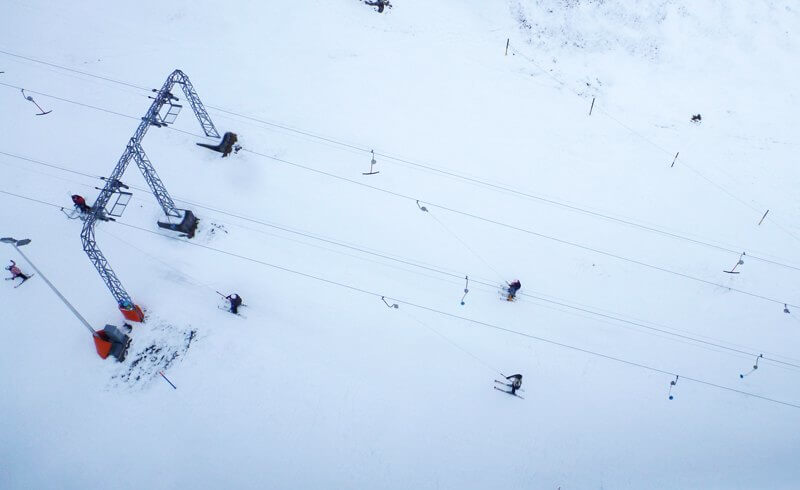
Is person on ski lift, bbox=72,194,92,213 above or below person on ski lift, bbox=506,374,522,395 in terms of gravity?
above

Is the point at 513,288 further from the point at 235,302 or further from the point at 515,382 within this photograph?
the point at 235,302

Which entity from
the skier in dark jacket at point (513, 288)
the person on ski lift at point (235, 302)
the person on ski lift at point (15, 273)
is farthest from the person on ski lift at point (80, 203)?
the skier in dark jacket at point (513, 288)

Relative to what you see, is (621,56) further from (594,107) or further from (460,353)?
(460,353)

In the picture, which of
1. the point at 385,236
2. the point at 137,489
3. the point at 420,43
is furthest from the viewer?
the point at 420,43

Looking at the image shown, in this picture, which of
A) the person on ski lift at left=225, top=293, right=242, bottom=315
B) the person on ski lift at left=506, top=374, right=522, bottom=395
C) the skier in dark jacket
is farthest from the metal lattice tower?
the person on ski lift at left=506, top=374, right=522, bottom=395

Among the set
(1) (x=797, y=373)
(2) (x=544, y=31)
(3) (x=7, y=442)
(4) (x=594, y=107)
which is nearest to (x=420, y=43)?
(2) (x=544, y=31)

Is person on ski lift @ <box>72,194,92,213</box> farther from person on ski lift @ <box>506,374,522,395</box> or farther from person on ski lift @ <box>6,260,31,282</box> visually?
person on ski lift @ <box>506,374,522,395</box>
